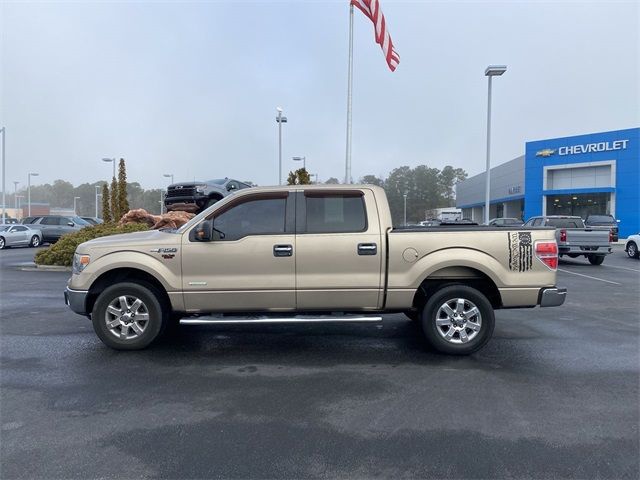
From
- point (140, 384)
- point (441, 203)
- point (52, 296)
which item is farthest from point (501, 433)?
point (441, 203)

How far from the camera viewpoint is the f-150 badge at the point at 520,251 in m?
5.45

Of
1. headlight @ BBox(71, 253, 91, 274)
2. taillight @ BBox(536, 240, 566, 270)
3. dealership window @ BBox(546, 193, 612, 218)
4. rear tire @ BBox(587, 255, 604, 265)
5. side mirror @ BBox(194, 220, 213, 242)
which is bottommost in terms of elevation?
rear tire @ BBox(587, 255, 604, 265)

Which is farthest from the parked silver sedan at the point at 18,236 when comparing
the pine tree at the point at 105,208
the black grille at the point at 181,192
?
the black grille at the point at 181,192

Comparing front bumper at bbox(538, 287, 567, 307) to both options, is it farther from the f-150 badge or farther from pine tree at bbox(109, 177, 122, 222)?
pine tree at bbox(109, 177, 122, 222)

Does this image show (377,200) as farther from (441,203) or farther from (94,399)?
(441,203)

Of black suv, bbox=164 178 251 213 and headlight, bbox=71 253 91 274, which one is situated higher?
black suv, bbox=164 178 251 213

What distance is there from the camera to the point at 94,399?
4.27m

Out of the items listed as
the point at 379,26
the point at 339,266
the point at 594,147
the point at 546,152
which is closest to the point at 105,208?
the point at 379,26

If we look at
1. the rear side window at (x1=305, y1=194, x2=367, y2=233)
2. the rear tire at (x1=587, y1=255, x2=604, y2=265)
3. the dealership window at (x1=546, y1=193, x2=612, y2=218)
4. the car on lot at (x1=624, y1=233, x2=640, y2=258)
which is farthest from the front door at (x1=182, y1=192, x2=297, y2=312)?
the dealership window at (x1=546, y1=193, x2=612, y2=218)

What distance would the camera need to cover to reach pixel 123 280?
5.70m

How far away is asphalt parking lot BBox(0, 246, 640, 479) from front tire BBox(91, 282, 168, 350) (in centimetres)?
19

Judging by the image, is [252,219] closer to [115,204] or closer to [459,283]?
[459,283]

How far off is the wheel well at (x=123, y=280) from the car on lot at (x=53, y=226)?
21.9 metres

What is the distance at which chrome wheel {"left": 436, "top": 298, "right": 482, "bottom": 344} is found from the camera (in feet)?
18.1
